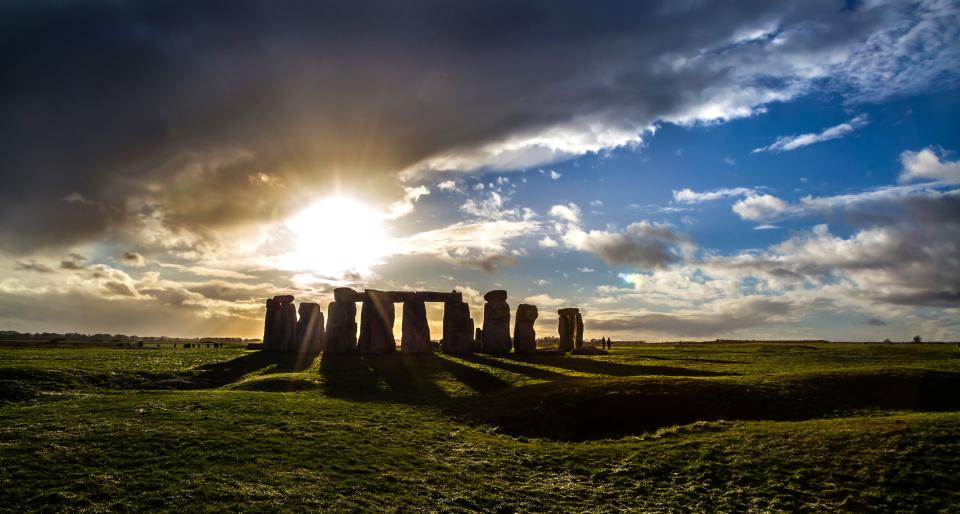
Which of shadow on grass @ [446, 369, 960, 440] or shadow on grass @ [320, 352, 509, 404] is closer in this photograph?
shadow on grass @ [446, 369, 960, 440]

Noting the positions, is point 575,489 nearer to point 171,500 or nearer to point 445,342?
point 171,500

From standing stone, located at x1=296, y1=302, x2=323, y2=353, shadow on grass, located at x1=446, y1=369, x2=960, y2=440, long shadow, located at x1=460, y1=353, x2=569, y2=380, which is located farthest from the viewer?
standing stone, located at x1=296, y1=302, x2=323, y2=353

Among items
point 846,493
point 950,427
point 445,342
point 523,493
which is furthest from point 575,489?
point 445,342

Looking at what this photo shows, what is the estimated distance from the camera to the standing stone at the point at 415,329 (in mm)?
51406

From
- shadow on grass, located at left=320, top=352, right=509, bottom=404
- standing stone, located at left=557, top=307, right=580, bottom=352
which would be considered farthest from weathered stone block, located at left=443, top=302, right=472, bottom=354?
standing stone, located at left=557, top=307, right=580, bottom=352

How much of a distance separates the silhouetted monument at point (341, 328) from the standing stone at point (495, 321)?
12.4 m

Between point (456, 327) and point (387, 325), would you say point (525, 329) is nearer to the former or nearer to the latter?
point (456, 327)

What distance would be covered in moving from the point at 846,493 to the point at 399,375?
2765cm

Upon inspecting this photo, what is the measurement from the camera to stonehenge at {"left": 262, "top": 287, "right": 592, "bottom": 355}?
51.8m

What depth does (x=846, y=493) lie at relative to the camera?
1702 centimetres

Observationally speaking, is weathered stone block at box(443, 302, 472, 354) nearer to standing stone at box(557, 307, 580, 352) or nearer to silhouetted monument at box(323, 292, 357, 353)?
silhouetted monument at box(323, 292, 357, 353)

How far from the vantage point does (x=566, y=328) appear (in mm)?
61438

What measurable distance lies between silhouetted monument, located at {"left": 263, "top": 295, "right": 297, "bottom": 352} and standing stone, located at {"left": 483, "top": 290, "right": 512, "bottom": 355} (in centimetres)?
1945

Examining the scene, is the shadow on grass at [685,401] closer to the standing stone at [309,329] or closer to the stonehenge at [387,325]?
the stonehenge at [387,325]
